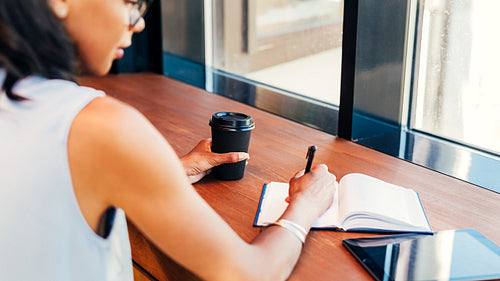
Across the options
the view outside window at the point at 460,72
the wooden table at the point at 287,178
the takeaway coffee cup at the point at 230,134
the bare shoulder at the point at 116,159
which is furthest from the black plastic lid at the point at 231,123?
the view outside window at the point at 460,72

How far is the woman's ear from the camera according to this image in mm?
658

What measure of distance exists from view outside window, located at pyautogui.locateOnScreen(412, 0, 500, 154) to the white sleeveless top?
3.52 ft

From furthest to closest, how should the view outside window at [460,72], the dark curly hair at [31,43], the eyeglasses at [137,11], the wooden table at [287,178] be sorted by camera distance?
1. the view outside window at [460,72]
2. the wooden table at [287,178]
3. the eyeglasses at [137,11]
4. the dark curly hair at [31,43]

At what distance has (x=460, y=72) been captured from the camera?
1.49 metres

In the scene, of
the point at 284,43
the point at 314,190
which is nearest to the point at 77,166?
the point at 314,190

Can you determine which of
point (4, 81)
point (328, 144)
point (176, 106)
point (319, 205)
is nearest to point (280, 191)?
point (319, 205)

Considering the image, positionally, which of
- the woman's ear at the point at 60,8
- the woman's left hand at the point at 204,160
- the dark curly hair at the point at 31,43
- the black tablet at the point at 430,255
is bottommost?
the black tablet at the point at 430,255

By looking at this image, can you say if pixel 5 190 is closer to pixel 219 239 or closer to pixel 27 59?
pixel 27 59

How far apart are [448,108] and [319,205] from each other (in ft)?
2.37

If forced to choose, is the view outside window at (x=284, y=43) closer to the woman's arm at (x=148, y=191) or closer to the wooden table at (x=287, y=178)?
the wooden table at (x=287, y=178)

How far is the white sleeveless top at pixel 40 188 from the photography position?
0.66 metres

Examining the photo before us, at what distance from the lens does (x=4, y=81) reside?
68cm

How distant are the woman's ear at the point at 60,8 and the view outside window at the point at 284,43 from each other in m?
1.24

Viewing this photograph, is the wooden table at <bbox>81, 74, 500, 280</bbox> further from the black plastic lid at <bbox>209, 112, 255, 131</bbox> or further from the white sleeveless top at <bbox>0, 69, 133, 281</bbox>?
the white sleeveless top at <bbox>0, 69, 133, 281</bbox>
